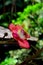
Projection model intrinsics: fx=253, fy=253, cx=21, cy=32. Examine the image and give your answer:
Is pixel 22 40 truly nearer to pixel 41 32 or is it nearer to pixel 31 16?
pixel 41 32

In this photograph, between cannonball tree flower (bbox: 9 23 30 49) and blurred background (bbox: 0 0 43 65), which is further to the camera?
blurred background (bbox: 0 0 43 65)

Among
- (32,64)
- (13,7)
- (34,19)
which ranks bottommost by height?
(32,64)

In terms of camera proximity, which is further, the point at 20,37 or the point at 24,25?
the point at 24,25

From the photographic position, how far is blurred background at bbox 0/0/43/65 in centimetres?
177

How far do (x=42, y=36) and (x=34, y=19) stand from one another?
414 mm

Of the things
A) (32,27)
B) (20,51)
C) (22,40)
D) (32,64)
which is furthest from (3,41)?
(32,27)

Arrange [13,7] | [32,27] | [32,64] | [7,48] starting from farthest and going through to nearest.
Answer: [13,7] → [32,27] → [7,48] → [32,64]

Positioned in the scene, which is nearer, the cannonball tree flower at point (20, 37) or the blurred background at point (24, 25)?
the cannonball tree flower at point (20, 37)

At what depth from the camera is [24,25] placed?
2.38 metres

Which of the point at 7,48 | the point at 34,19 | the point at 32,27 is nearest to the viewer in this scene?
the point at 7,48

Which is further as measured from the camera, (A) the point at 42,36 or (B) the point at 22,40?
(A) the point at 42,36

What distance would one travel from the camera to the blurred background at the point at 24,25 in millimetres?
1770

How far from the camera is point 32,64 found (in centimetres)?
170

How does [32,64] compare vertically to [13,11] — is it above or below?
below
